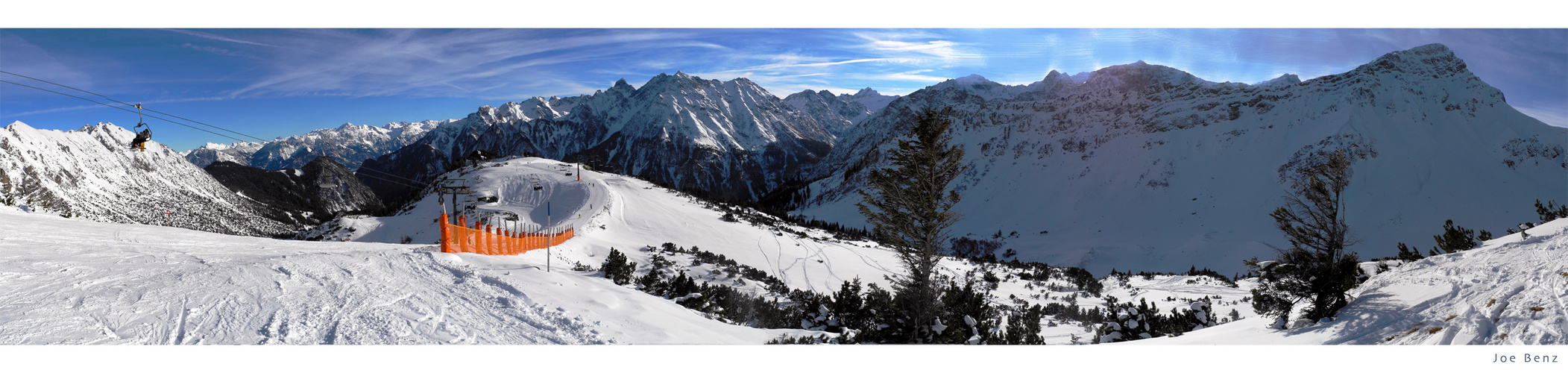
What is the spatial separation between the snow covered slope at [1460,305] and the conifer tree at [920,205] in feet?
13.5

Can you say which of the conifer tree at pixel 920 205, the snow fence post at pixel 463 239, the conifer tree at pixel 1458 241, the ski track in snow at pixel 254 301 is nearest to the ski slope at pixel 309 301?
the ski track in snow at pixel 254 301

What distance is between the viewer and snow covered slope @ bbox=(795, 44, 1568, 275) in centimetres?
5675

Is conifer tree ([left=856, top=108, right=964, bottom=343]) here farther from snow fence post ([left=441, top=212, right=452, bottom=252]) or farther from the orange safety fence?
snow fence post ([left=441, top=212, right=452, bottom=252])

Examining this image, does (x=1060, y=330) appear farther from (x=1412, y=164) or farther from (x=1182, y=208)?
(x=1412, y=164)

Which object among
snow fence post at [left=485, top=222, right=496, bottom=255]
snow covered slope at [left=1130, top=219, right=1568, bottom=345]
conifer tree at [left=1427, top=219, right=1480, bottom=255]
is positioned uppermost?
snow fence post at [left=485, top=222, right=496, bottom=255]

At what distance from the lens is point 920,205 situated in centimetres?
1186

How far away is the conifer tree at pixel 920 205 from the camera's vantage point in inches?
451

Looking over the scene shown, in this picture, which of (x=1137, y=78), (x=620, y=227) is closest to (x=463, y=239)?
(x=620, y=227)

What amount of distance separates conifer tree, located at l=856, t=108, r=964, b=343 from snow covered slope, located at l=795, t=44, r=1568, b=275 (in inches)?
1611

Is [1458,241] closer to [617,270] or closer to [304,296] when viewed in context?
[617,270]

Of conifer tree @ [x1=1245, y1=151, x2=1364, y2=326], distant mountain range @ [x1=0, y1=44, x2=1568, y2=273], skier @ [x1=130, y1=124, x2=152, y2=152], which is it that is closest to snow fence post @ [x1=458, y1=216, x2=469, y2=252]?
skier @ [x1=130, y1=124, x2=152, y2=152]

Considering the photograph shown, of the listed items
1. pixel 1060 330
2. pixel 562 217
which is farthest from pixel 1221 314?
Answer: pixel 562 217

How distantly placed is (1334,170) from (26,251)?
2690 cm

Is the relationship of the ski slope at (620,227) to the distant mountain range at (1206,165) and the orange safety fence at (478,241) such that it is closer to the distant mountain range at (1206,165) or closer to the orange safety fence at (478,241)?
the orange safety fence at (478,241)
